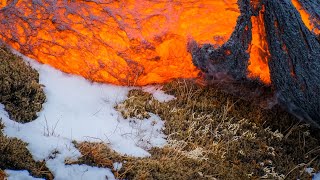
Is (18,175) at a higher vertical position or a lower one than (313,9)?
lower

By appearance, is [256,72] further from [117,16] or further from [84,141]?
[84,141]

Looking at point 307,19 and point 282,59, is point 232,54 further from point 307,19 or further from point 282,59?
point 307,19

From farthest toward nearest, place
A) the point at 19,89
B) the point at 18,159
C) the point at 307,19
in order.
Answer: the point at 307,19 < the point at 19,89 < the point at 18,159

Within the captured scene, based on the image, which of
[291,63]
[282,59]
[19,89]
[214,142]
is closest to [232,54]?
[282,59]

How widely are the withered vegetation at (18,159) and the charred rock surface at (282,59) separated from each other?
339cm

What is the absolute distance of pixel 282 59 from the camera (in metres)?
6.33

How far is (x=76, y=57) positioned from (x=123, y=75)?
94 centimetres

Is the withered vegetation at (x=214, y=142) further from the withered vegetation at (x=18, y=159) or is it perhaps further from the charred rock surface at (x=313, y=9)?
the charred rock surface at (x=313, y=9)

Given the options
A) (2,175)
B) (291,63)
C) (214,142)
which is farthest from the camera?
(291,63)

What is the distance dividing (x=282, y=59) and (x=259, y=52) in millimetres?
451

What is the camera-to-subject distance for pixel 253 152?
5824 millimetres

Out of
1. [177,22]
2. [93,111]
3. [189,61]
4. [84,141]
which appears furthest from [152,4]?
[84,141]

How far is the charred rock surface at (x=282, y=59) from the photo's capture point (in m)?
6.30

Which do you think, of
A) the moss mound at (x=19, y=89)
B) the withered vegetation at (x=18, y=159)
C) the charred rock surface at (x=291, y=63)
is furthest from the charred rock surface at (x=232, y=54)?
the withered vegetation at (x=18, y=159)
